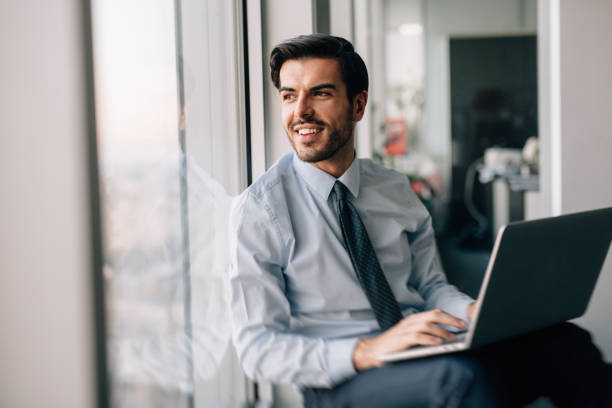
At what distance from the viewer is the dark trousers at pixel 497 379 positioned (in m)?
0.89

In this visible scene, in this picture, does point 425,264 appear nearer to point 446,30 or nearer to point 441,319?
point 441,319

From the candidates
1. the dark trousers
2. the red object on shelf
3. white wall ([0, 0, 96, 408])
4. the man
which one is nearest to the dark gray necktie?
the man

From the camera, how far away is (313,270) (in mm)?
1184

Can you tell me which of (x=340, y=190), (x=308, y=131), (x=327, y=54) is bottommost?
(x=340, y=190)

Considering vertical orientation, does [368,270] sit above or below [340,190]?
below

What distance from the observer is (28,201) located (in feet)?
2.01

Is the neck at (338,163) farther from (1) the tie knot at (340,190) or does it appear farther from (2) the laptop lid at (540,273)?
(2) the laptop lid at (540,273)

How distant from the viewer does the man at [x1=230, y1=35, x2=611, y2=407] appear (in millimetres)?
963

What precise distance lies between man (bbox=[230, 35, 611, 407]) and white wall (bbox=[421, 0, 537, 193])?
546cm

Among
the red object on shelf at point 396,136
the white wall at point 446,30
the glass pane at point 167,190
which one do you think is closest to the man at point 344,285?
the glass pane at point 167,190

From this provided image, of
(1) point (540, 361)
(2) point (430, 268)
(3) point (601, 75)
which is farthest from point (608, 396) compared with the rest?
(3) point (601, 75)

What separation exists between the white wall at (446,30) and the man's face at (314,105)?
553 cm

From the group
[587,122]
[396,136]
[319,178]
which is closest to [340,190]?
[319,178]

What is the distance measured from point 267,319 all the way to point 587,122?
5.87ft
